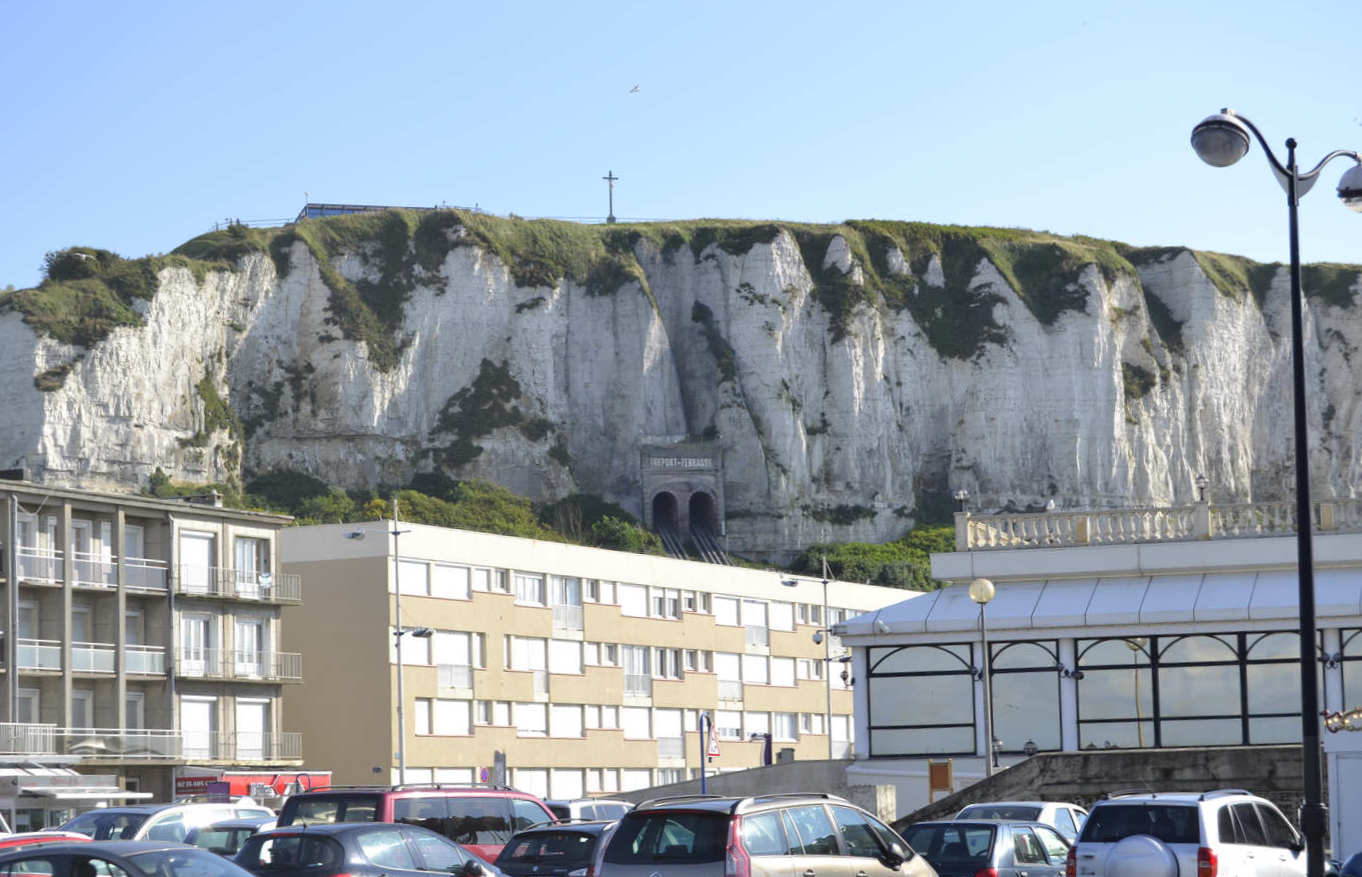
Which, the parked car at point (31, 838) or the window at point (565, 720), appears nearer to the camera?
the parked car at point (31, 838)

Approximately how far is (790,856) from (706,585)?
60.4 metres

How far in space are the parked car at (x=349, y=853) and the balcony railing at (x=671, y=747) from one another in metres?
55.9

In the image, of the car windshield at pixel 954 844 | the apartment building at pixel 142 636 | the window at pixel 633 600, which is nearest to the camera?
the car windshield at pixel 954 844

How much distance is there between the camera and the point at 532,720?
69.0 m

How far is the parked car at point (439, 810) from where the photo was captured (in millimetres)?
22172

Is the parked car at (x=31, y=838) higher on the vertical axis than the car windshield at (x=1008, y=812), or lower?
higher

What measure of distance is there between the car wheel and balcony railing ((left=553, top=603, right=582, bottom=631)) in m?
52.4

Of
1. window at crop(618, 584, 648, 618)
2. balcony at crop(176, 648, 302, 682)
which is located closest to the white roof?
balcony at crop(176, 648, 302, 682)

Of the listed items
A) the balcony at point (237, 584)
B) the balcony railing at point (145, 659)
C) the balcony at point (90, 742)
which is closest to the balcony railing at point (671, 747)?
the balcony at point (237, 584)

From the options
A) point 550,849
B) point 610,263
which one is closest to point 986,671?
point 550,849

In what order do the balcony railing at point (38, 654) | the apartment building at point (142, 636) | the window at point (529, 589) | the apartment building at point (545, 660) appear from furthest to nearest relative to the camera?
1. the window at point (529, 589)
2. the apartment building at point (545, 660)
3. the apartment building at point (142, 636)
4. the balcony railing at point (38, 654)

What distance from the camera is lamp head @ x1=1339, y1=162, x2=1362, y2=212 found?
1870 cm

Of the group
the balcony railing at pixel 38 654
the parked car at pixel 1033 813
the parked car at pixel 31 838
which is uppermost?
the balcony railing at pixel 38 654

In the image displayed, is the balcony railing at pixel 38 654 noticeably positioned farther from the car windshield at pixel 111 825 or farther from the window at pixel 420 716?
the car windshield at pixel 111 825
